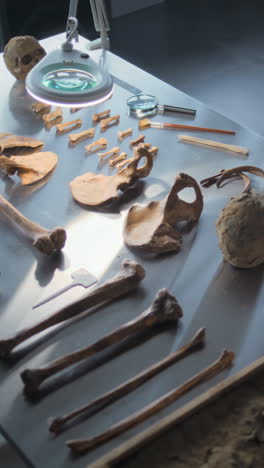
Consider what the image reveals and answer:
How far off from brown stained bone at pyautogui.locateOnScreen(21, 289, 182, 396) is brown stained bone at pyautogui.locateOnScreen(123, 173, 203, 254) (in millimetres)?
292

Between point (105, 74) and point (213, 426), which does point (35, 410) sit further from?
point (105, 74)

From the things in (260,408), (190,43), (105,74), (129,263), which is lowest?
(190,43)

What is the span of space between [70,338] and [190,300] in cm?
42

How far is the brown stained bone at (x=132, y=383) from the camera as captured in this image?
181 cm

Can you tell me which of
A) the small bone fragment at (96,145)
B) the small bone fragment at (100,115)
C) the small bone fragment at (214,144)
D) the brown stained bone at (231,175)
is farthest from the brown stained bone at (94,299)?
the small bone fragment at (100,115)

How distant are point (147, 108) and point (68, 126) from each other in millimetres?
372

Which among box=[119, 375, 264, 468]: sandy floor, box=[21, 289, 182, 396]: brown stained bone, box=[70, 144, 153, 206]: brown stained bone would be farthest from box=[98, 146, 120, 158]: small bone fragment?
box=[119, 375, 264, 468]: sandy floor

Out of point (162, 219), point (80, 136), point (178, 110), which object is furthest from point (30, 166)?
point (178, 110)

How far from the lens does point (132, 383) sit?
6.28 ft

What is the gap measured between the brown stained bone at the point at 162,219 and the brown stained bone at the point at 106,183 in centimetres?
15

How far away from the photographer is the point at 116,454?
1731 mm

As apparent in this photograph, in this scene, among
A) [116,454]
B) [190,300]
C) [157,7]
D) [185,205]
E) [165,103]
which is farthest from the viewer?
[157,7]

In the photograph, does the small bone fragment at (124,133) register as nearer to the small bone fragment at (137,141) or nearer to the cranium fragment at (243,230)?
the small bone fragment at (137,141)

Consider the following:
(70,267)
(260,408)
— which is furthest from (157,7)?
(260,408)
